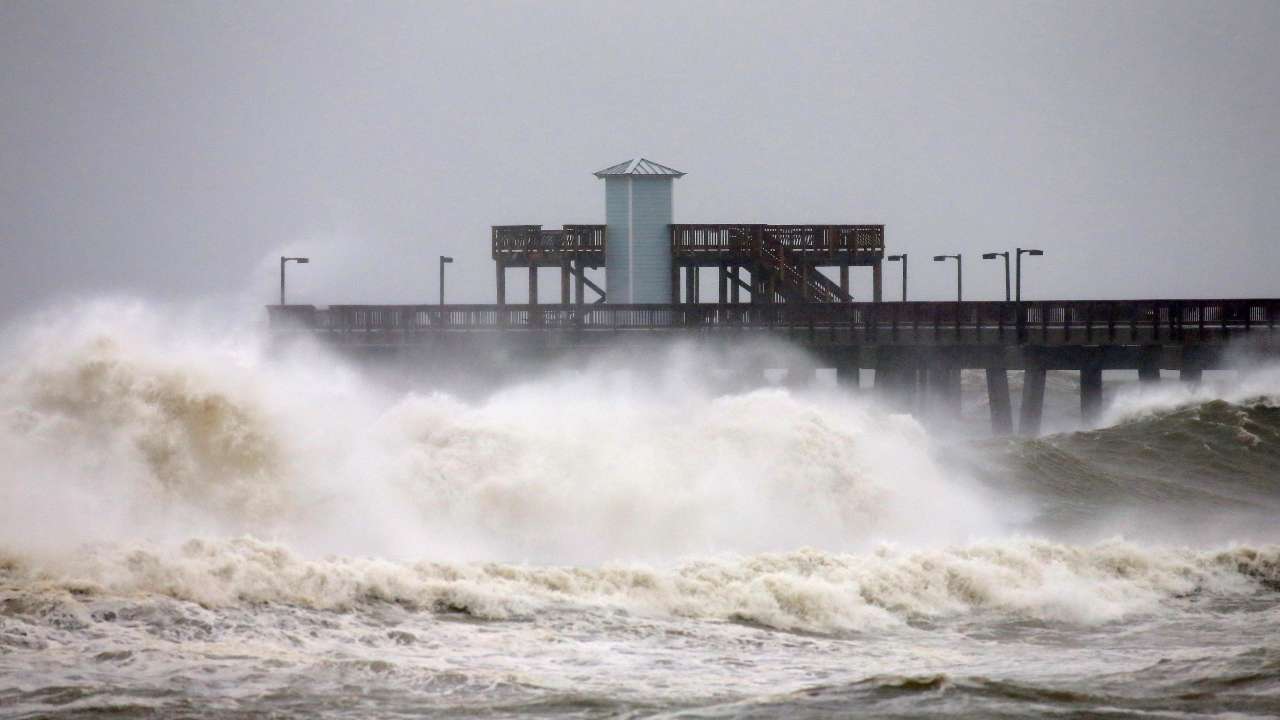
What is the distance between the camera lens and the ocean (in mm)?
14414

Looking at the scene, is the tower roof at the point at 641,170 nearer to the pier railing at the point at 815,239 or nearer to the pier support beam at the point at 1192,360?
the pier railing at the point at 815,239

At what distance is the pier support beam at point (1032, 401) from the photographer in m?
46.6

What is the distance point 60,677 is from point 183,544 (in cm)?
440

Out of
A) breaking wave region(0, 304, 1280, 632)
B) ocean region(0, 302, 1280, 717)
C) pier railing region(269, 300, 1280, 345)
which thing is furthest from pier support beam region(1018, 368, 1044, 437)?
breaking wave region(0, 304, 1280, 632)

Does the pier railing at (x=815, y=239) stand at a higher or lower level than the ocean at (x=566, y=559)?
higher

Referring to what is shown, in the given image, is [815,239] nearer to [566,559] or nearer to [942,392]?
[942,392]

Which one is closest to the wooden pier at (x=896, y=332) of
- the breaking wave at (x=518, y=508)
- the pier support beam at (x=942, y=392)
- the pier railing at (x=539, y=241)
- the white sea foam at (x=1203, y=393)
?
the pier support beam at (x=942, y=392)

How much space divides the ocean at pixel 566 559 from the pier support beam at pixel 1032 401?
35.7 ft

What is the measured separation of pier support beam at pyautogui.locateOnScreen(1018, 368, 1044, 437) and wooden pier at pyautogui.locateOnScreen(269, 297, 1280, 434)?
0.04 meters

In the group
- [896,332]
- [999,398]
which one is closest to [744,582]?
[896,332]

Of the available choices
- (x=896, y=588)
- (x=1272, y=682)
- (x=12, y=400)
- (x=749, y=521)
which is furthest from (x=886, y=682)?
(x=12, y=400)

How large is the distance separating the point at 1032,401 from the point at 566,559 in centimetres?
2793

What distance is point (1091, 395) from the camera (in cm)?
4738

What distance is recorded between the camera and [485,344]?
46344 mm
